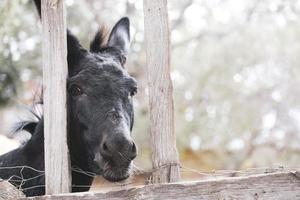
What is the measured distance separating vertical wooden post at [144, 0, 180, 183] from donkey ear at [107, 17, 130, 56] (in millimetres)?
1137

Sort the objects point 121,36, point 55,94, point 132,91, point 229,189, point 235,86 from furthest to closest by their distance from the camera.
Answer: point 235,86
point 121,36
point 132,91
point 55,94
point 229,189

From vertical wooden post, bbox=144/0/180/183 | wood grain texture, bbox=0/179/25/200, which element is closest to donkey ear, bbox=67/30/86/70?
vertical wooden post, bbox=144/0/180/183

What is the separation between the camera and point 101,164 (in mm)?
3365

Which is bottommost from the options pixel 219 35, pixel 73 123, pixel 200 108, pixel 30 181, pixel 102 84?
pixel 30 181

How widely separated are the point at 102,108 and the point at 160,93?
1.82 feet

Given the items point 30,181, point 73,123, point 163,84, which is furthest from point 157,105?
point 30,181

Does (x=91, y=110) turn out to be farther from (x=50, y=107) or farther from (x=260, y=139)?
(x=260, y=139)

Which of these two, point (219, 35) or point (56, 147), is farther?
point (219, 35)

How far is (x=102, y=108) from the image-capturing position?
11.5ft

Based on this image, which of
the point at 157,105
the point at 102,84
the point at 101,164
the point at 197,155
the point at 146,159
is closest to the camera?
the point at 157,105

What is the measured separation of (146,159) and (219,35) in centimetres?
370

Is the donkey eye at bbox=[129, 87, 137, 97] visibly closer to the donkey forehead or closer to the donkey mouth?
the donkey forehead

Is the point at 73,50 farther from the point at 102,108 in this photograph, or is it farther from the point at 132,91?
the point at 102,108

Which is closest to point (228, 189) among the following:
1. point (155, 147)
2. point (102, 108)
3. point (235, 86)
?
point (155, 147)
